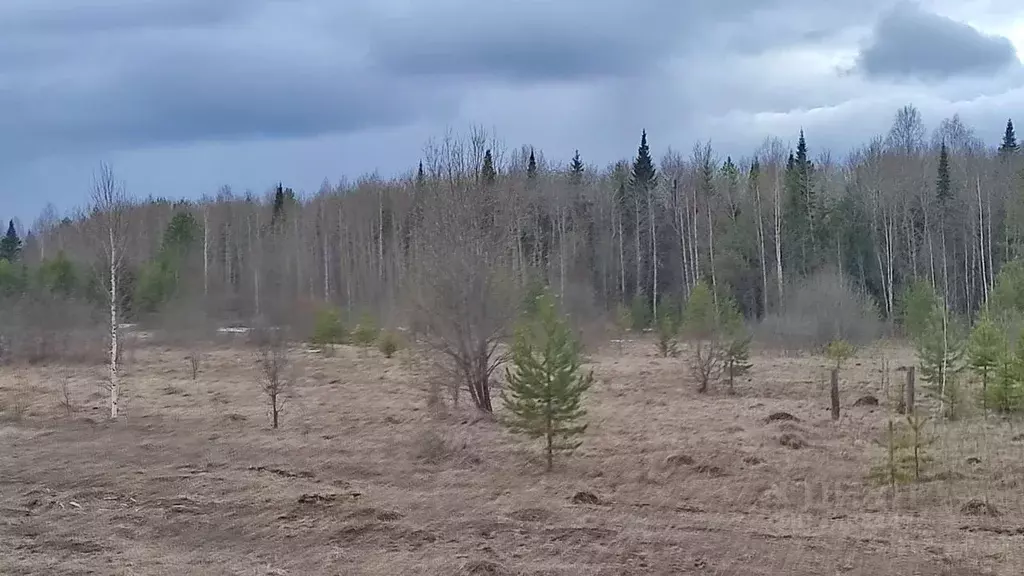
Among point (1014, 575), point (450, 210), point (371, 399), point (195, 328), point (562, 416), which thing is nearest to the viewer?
point (1014, 575)

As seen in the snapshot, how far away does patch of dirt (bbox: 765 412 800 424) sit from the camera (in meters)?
22.5

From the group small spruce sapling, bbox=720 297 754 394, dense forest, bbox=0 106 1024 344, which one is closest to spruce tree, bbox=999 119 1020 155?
dense forest, bbox=0 106 1024 344

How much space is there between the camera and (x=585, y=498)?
15.1 metres

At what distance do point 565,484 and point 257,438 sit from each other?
28.3 feet

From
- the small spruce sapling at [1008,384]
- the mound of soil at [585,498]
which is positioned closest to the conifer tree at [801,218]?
the small spruce sapling at [1008,384]

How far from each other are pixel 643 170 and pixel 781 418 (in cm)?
4224

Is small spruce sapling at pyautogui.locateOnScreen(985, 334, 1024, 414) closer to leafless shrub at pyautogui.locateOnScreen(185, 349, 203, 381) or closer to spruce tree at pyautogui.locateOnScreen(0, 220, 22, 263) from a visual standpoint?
leafless shrub at pyautogui.locateOnScreen(185, 349, 203, 381)

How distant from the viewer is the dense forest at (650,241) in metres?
49.1

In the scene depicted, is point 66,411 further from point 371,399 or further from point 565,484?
point 565,484

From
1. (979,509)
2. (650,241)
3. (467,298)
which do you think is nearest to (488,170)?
(467,298)

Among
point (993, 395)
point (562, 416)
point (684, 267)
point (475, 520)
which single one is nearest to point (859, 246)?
point (684, 267)

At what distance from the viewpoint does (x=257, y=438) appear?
2145 centimetres

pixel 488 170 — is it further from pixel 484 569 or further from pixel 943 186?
pixel 943 186

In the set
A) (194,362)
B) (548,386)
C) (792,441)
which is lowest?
(792,441)
